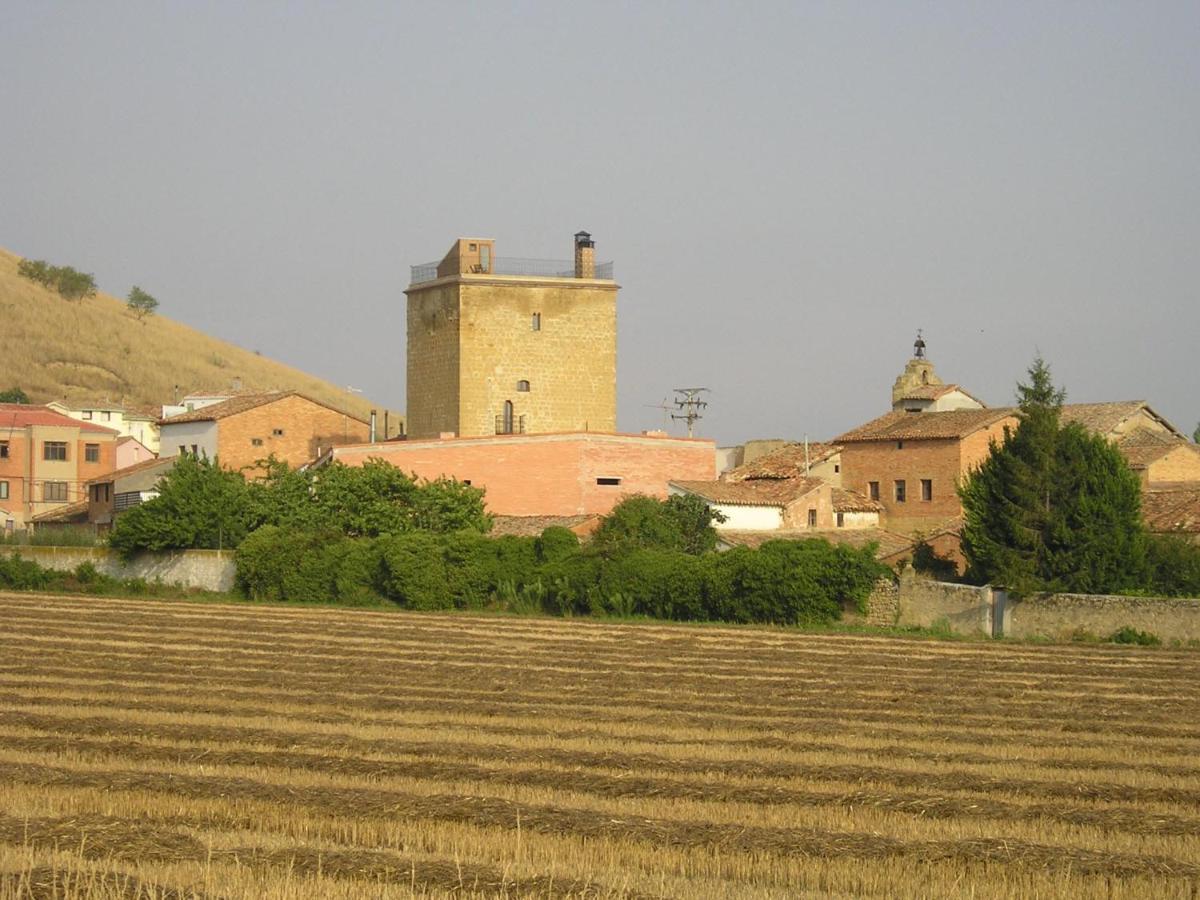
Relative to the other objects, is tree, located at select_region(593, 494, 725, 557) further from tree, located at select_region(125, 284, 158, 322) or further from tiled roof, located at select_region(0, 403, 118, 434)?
tree, located at select_region(125, 284, 158, 322)

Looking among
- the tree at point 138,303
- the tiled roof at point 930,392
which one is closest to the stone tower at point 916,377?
the tiled roof at point 930,392

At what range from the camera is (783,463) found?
6425 cm

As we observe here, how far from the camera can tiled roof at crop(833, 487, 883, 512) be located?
61.3 m

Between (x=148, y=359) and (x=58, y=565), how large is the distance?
279ft

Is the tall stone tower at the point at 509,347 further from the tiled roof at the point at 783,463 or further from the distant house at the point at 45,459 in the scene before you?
the distant house at the point at 45,459

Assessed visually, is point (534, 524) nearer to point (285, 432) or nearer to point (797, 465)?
point (797, 465)

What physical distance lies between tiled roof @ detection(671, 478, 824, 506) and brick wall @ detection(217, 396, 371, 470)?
19.8 m

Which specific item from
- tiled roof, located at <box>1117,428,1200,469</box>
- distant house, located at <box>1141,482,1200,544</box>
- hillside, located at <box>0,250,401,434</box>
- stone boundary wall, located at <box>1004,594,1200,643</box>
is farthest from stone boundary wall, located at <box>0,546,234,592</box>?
hillside, located at <box>0,250,401,434</box>

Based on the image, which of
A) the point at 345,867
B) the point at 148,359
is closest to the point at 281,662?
the point at 345,867

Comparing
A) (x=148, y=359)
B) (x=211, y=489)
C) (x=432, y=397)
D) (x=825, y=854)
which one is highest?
(x=148, y=359)

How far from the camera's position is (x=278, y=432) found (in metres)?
70.1

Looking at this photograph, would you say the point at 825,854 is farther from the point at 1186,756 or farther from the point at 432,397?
the point at 432,397

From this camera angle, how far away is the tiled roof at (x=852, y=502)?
61281 millimetres

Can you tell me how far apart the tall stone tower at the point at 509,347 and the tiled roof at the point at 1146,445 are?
1877 centimetres
